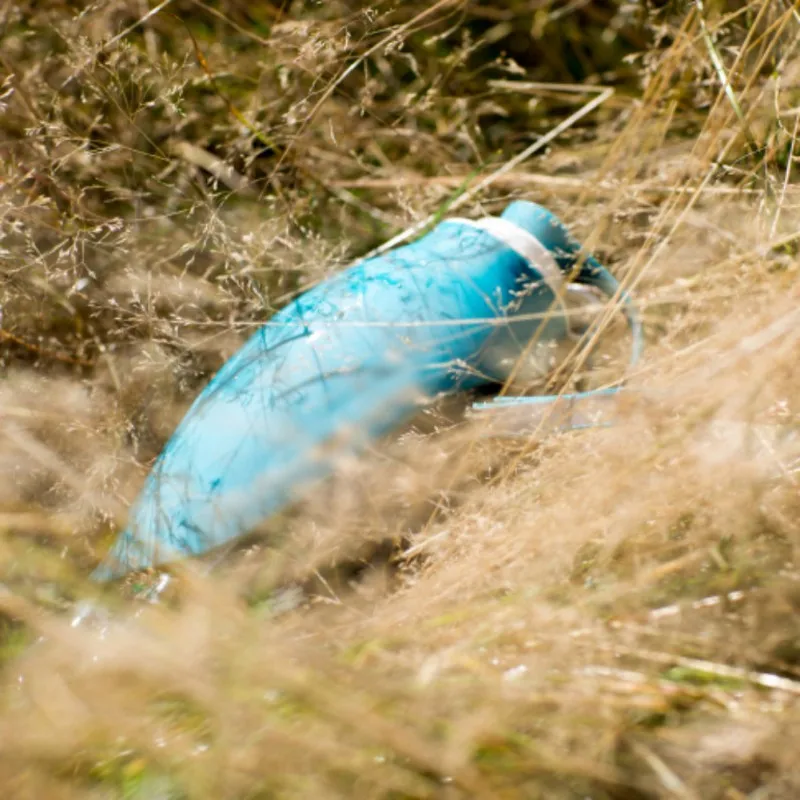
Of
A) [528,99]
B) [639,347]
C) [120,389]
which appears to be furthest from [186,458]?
[528,99]

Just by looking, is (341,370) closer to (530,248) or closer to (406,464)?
(406,464)

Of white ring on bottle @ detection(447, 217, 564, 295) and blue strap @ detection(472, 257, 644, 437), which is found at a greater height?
white ring on bottle @ detection(447, 217, 564, 295)

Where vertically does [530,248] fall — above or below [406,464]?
above

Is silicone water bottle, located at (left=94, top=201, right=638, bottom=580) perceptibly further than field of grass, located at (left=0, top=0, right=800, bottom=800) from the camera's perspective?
Yes

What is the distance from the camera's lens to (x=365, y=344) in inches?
40.3

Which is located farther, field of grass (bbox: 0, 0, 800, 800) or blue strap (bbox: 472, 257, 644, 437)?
blue strap (bbox: 472, 257, 644, 437)

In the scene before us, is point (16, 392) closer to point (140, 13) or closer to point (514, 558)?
point (140, 13)

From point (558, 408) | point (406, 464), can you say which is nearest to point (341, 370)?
point (406, 464)

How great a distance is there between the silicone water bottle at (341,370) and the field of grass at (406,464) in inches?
1.7

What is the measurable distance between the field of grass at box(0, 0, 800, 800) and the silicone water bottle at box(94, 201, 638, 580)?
4 centimetres

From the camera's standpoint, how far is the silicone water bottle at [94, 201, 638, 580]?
1.00m

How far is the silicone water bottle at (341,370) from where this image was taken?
3.27ft

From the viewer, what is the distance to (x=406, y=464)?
1.02 metres

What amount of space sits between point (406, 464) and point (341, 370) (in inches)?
5.3
